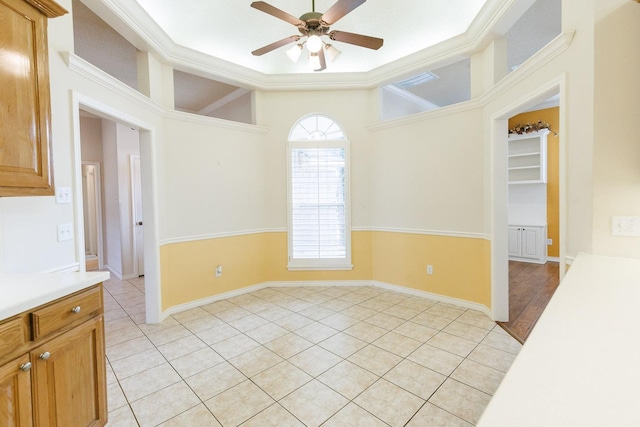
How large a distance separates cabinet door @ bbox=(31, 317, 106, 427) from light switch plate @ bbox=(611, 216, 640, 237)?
304 cm

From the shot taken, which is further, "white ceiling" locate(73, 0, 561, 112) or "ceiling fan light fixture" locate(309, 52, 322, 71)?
"white ceiling" locate(73, 0, 561, 112)

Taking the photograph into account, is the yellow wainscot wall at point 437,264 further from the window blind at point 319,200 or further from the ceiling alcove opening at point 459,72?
the ceiling alcove opening at point 459,72

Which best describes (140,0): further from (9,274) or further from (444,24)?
(444,24)

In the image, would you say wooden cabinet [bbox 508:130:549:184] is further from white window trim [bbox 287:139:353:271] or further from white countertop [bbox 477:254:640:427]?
white countertop [bbox 477:254:640:427]

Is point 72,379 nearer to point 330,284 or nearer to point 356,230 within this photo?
point 330,284

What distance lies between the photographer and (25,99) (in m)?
1.47

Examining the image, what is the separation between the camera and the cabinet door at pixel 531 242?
18.3 feet

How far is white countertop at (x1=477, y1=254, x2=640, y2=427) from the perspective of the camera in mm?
499

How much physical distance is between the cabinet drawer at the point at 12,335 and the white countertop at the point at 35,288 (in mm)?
38

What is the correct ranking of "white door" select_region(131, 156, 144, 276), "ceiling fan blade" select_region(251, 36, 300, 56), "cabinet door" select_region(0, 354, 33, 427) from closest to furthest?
1. "cabinet door" select_region(0, 354, 33, 427)
2. "ceiling fan blade" select_region(251, 36, 300, 56)
3. "white door" select_region(131, 156, 144, 276)

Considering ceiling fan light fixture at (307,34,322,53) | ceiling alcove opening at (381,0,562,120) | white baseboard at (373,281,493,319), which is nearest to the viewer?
ceiling fan light fixture at (307,34,322,53)

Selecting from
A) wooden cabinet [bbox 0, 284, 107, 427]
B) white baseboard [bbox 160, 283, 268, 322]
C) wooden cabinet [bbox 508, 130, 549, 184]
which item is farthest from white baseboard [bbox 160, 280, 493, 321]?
wooden cabinet [bbox 508, 130, 549, 184]

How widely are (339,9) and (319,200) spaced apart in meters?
2.53

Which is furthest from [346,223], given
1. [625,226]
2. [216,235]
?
[625,226]
